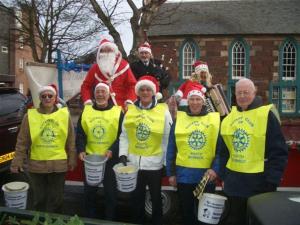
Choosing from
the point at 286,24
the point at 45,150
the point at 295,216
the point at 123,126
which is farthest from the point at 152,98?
the point at 286,24

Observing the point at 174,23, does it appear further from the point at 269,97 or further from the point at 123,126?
the point at 123,126

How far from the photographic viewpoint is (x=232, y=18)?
90.8ft

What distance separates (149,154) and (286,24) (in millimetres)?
24461

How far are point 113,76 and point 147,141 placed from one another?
157cm

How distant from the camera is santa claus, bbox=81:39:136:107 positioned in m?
6.07

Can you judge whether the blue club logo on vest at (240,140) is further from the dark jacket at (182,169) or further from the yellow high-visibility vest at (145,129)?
the yellow high-visibility vest at (145,129)

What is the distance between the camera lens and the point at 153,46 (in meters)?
27.0

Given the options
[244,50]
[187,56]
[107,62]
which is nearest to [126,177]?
[107,62]

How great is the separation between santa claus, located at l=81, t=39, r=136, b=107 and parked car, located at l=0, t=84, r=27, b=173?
1656 mm

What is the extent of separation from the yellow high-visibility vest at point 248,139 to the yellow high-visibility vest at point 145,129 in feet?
3.01

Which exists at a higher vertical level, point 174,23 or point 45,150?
point 174,23

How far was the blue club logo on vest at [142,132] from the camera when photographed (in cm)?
483

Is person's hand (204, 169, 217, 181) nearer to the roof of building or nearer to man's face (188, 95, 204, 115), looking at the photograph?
man's face (188, 95, 204, 115)

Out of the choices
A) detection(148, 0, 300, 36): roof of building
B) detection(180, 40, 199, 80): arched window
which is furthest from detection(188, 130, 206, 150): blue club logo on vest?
detection(180, 40, 199, 80): arched window
